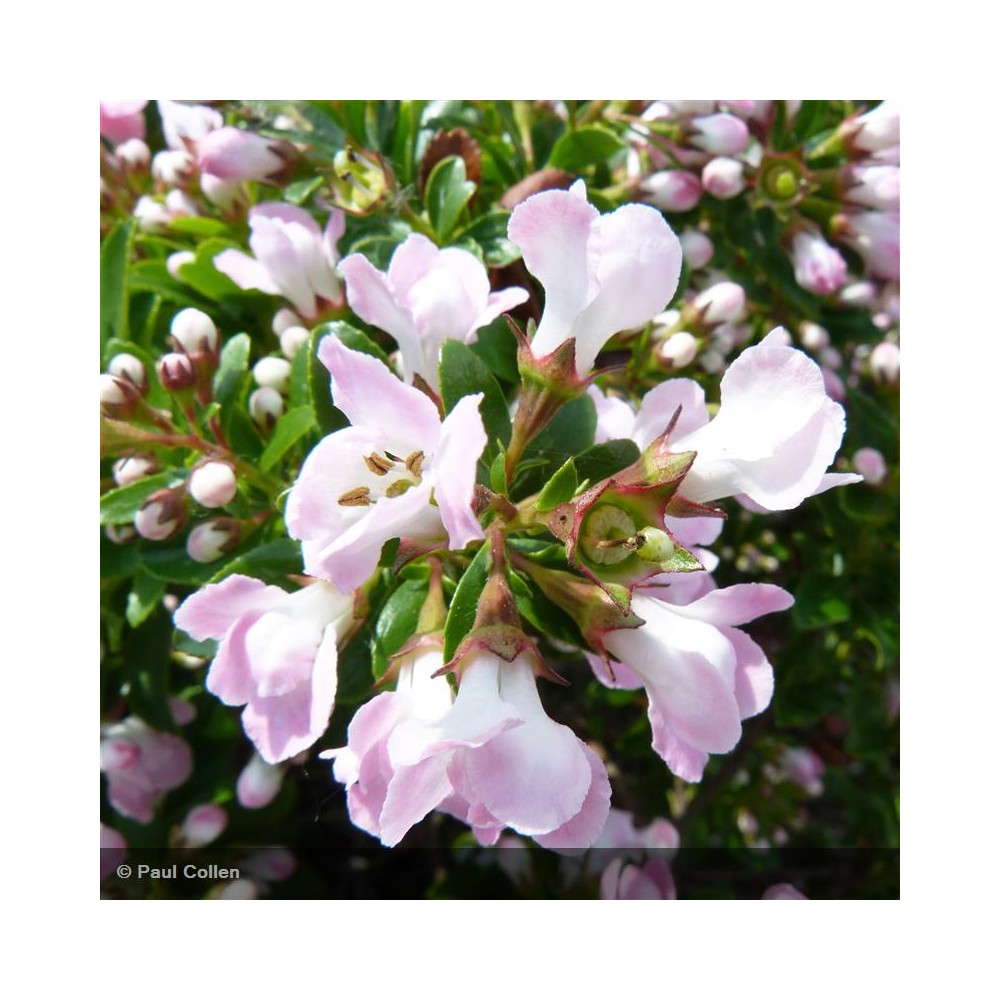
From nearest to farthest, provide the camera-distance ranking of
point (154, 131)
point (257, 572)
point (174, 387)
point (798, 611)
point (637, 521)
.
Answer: point (637, 521), point (257, 572), point (174, 387), point (798, 611), point (154, 131)

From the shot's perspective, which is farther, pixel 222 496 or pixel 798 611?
pixel 798 611

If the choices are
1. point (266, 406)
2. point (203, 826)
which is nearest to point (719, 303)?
point (266, 406)

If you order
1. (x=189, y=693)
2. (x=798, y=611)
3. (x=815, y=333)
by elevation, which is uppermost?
(x=815, y=333)

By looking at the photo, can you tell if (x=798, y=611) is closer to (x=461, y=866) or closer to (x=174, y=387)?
(x=461, y=866)

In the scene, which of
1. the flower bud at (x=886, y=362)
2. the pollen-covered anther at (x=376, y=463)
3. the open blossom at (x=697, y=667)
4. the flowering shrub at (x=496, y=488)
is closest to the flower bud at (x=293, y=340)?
the flowering shrub at (x=496, y=488)

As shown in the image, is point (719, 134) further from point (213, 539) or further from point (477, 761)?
point (477, 761)

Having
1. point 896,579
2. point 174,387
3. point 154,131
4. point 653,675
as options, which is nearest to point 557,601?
point 653,675
